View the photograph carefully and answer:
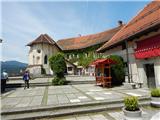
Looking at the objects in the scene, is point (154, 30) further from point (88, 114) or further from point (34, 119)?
point (34, 119)

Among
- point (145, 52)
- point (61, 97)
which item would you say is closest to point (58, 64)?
point (61, 97)

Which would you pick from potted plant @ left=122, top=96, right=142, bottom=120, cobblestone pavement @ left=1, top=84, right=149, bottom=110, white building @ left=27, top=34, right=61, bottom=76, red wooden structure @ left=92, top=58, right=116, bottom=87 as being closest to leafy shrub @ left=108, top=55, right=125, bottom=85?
red wooden structure @ left=92, top=58, right=116, bottom=87

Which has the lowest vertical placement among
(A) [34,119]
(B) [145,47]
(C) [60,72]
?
(A) [34,119]

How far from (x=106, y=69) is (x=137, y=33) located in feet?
16.2

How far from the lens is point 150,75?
45.4ft

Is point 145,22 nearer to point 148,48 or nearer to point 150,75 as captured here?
point 148,48

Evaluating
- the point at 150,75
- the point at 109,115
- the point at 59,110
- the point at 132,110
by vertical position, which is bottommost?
the point at 109,115

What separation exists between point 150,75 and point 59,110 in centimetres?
835

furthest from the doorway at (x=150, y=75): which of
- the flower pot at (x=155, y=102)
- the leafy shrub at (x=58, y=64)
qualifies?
the leafy shrub at (x=58, y=64)

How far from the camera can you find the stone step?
7953mm

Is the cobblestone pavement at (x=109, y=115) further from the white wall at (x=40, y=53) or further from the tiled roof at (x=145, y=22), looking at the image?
the white wall at (x=40, y=53)

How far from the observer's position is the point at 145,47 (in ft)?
43.9

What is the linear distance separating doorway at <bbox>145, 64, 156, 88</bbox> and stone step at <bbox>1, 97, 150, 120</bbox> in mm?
4722

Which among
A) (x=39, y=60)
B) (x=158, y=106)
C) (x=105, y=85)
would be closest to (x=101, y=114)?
(x=158, y=106)
